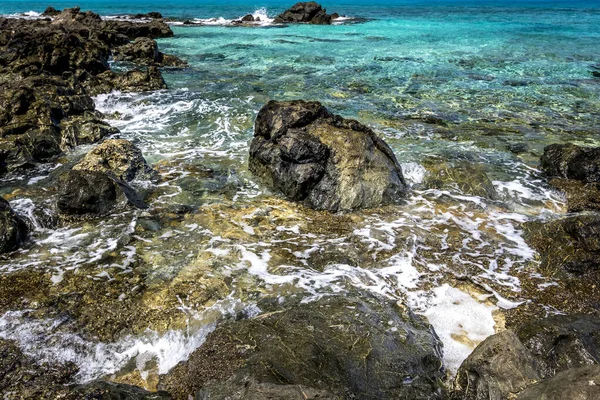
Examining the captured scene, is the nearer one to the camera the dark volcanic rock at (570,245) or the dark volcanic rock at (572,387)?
the dark volcanic rock at (572,387)

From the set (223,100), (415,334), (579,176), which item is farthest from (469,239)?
(223,100)

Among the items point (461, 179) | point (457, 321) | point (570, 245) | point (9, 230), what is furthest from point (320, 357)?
point (461, 179)

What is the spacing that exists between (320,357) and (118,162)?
7.53 m

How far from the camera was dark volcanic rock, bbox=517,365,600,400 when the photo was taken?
2764 millimetres

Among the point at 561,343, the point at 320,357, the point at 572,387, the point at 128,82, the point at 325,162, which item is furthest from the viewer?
the point at 128,82

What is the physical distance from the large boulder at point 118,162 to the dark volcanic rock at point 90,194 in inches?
39.0

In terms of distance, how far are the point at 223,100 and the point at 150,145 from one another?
5430 millimetres

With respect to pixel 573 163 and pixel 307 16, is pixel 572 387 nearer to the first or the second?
pixel 573 163

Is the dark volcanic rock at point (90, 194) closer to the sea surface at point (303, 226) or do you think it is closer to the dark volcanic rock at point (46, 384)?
the sea surface at point (303, 226)

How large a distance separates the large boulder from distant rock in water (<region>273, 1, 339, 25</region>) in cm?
4710

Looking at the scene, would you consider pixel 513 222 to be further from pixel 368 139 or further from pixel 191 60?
pixel 191 60

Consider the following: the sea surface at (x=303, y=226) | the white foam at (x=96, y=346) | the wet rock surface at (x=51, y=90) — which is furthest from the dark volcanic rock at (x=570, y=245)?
the wet rock surface at (x=51, y=90)

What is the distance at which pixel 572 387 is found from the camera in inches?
112

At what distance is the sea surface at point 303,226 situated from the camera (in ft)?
18.1
